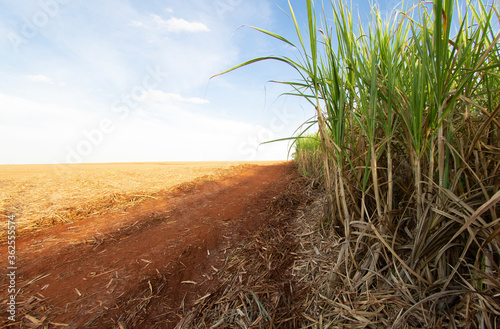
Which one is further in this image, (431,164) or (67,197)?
(67,197)

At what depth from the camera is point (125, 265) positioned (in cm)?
190

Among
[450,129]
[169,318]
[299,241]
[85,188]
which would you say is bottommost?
[169,318]

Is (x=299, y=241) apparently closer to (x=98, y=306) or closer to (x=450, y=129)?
(x=450, y=129)

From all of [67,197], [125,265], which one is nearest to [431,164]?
[125,265]

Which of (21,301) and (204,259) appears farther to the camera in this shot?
(204,259)

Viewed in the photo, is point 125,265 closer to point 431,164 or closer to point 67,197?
point 431,164

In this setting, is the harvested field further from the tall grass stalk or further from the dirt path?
the tall grass stalk

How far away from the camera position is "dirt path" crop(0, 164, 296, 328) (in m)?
1.43

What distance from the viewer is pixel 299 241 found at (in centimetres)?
181

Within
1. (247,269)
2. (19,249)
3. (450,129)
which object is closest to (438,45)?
(450,129)

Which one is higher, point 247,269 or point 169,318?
point 247,269

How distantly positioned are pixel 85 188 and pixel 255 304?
4.38 m

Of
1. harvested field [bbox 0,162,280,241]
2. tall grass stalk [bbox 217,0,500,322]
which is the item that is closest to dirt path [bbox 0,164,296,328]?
harvested field [bbox 0,162,280,241]

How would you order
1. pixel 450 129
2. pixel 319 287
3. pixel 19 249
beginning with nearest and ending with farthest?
1. pixel 450 129
2. pixel 319 287
3. pixel 19 249
